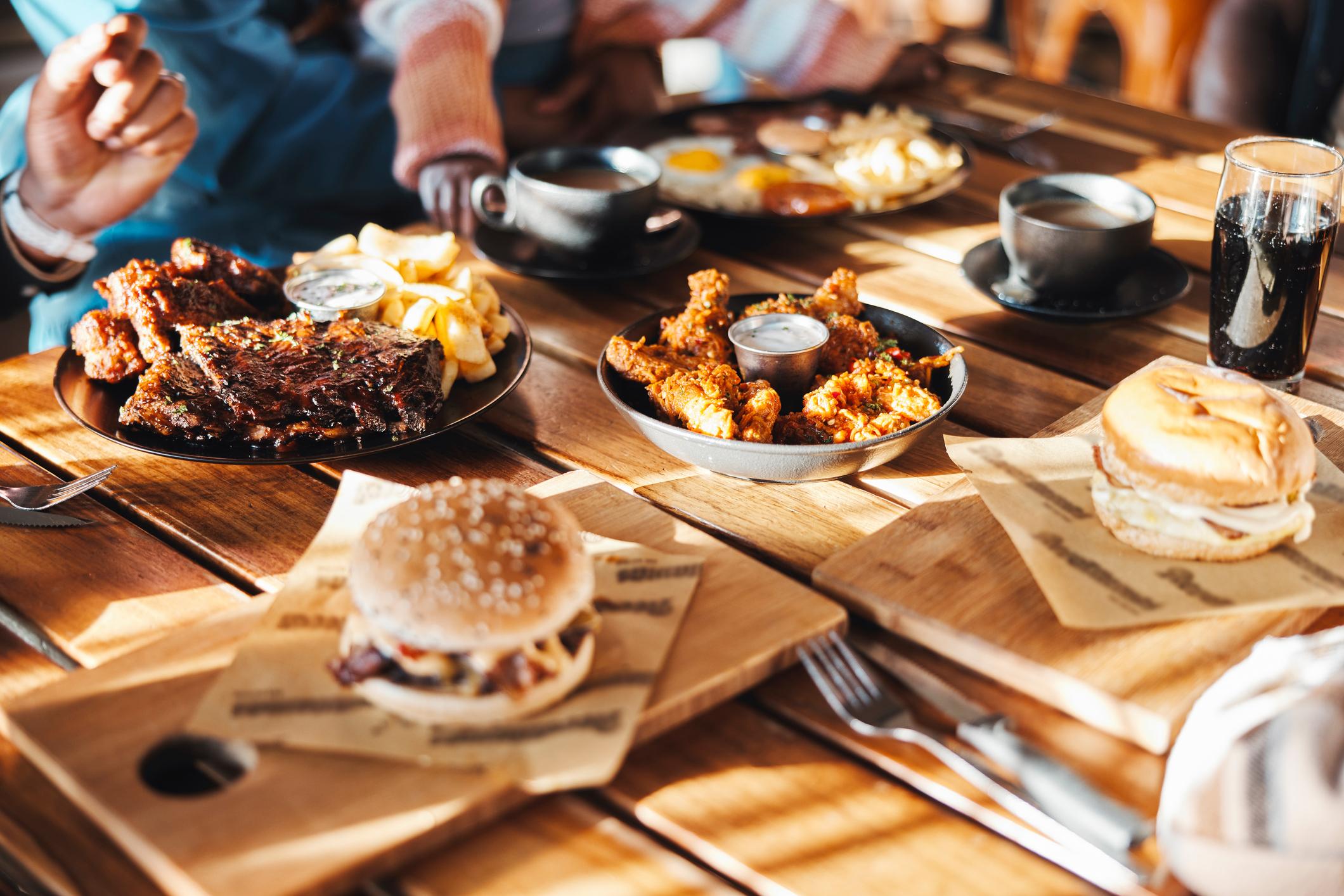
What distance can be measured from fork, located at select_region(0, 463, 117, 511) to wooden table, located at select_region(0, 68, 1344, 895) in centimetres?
3

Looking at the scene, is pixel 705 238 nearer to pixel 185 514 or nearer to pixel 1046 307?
pixel 1046 307

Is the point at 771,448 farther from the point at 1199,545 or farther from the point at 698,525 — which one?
the point at 1199,545

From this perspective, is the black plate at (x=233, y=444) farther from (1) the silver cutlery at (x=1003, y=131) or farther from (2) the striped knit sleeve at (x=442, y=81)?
(1) the silver cutlery at (x=1003, y=131)

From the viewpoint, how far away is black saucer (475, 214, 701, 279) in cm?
170

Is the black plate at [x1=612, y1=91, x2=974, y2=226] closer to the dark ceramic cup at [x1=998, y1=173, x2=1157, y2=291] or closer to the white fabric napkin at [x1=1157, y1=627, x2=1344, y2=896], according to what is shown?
the dark ceramic cup at [x1=998, y1=173, x2=1157, y2=291]

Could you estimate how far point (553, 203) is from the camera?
→ 1675mm

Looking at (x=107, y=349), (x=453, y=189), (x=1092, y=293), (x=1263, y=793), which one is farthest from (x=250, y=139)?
(x=1263, y=793)

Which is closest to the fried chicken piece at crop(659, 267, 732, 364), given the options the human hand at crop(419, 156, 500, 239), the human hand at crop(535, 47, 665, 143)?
the human hand at crop(419, 156, 500, 239)

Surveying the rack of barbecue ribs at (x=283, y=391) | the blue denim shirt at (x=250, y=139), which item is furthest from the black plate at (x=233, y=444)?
the blue denim shirt at (x=250, y=139)

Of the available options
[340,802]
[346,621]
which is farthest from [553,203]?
[340,802]

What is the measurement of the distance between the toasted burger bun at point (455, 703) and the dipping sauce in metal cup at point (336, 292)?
0.64 meters

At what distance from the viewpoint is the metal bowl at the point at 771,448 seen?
1.18 metres

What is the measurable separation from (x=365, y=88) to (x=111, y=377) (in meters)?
1.27

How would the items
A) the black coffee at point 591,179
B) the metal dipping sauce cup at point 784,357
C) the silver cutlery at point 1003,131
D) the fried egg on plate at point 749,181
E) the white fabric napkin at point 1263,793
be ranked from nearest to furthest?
the white fabric napkin at point 1263,793 → the metal dipping sauce cup at point 784,357 → the black coffee at point 591,179 → the fried egg on plate at point 749,181 → the silver cutlery at point 1003,131
